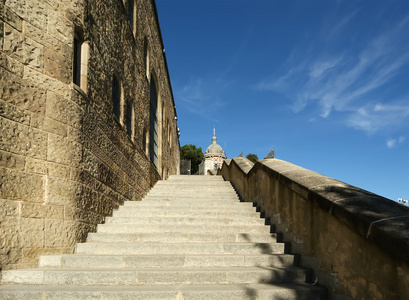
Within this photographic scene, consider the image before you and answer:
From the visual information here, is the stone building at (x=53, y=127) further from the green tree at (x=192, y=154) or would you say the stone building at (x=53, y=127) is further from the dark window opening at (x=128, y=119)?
the green tree at (x=192, y=154)

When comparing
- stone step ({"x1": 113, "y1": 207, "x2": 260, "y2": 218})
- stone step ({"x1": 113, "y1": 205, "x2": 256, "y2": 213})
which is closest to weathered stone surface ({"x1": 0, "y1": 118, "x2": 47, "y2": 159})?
stone step ({"x1": 113, "y1": 207, "x2": 260, "y2": 218})

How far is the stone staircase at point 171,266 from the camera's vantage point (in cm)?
279

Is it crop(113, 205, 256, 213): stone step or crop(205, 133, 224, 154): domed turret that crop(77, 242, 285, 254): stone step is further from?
crop(205, 133, 224, 154): domed turret

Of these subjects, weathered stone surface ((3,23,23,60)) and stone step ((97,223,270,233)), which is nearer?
weathered stone surface ((3,23,23,60))

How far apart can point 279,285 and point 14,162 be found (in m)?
3.39

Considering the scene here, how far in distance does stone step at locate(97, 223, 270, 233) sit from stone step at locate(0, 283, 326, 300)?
1.49 meters

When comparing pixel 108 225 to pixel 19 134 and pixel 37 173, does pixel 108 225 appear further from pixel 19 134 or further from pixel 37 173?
pixel 19 134

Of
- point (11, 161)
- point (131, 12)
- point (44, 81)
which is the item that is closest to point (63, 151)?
point (11, 161)

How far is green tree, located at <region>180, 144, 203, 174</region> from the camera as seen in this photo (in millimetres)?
48906

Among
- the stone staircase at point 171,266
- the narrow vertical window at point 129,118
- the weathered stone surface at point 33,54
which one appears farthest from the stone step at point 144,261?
the narrow vertical window at point 129,118

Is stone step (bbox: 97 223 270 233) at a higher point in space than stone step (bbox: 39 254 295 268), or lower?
higher

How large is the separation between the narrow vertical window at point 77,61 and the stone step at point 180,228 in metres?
2.42

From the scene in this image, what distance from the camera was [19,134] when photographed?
338cm

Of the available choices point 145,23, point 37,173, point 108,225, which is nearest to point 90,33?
point 37,173
